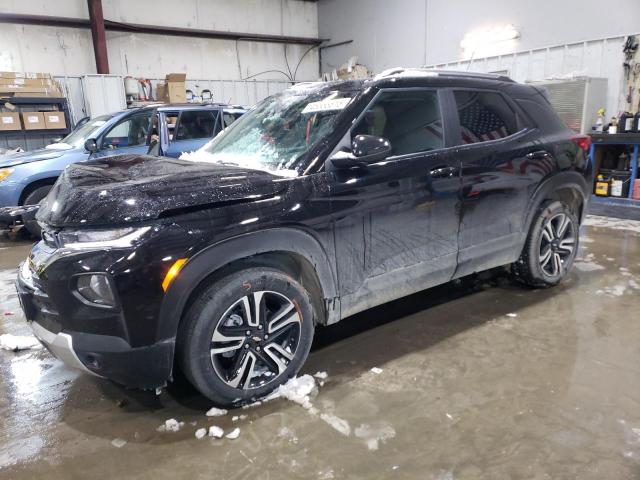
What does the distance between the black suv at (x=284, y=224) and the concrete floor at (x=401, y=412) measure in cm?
31

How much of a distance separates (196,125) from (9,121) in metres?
3.99

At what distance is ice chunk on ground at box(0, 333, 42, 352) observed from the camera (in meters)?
3.21

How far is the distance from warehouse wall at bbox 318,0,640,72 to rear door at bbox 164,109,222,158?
6719 millimetres

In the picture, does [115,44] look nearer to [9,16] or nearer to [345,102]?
[9,16]

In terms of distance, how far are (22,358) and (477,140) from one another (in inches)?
132

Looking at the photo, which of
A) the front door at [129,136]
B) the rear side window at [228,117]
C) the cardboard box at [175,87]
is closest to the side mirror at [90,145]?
the front door at [129,136]

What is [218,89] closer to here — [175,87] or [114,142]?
[175,87]

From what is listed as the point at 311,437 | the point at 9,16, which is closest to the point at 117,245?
the point at 311,437

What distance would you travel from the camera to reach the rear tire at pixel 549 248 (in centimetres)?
365

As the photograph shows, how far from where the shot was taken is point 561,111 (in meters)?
8.27

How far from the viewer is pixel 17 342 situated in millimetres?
3248

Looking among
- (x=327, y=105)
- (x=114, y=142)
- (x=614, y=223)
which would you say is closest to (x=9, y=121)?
(x=114, y=142)

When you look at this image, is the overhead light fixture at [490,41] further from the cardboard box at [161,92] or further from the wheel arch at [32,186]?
the wheel arch at [32,186]

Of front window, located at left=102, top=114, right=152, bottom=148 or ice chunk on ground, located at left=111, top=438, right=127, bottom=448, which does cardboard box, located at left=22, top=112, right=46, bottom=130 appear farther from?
ice chunk on ground, located at left=111, top=438, right=127, bottom=448
